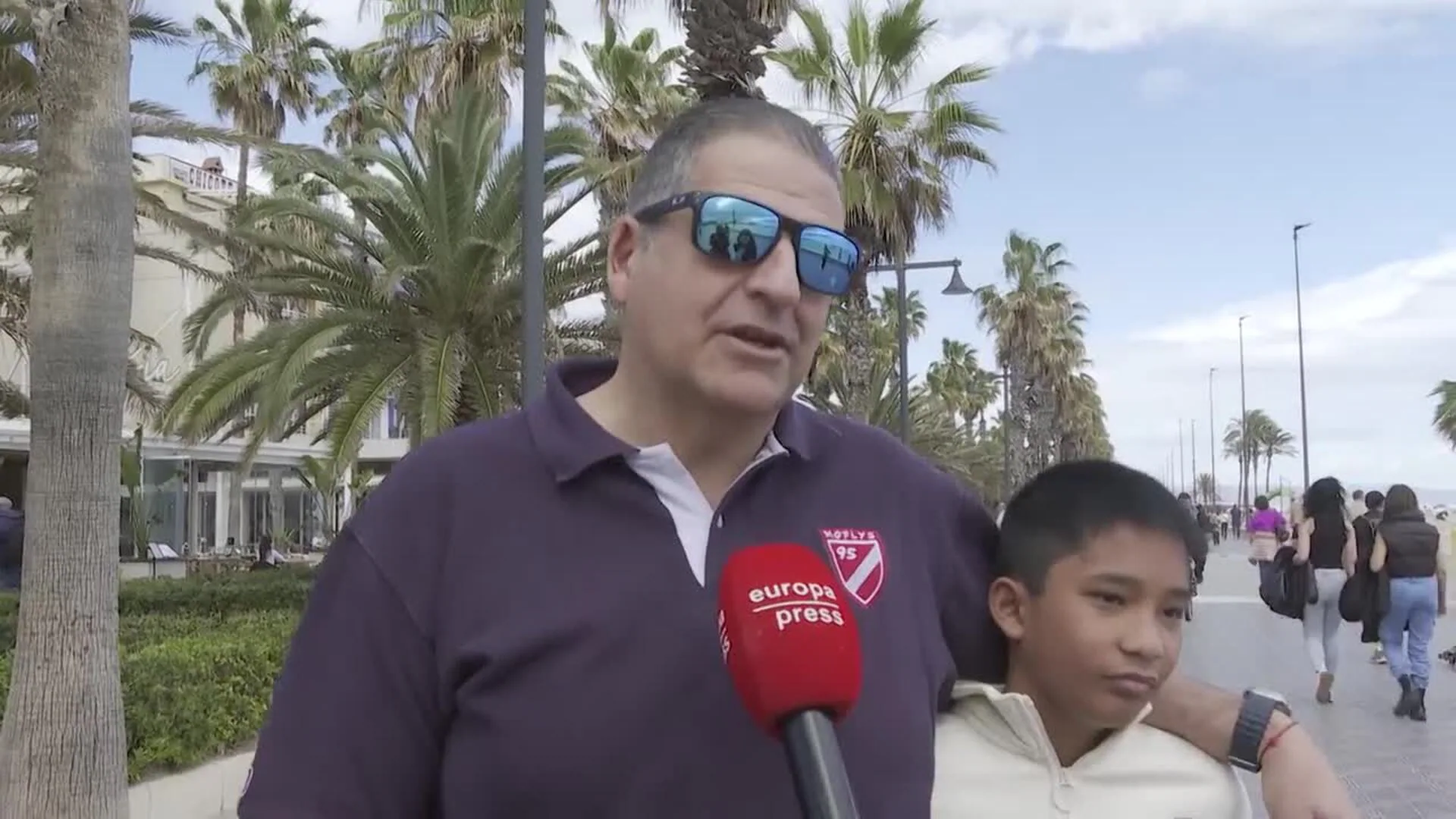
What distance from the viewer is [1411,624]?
1007 centimetres

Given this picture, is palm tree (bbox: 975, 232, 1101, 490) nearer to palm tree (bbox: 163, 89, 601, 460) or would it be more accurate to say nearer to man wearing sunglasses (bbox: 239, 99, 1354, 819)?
palm tree (bbox: 163, 89, 601, 460)

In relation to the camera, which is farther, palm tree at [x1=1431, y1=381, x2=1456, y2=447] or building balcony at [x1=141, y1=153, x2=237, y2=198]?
palm tree at [x1=1431, y1=381, x2=1456, y2=447]

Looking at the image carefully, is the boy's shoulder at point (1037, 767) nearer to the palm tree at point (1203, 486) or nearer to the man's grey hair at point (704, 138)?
the man's grey hair at point (704, 138)

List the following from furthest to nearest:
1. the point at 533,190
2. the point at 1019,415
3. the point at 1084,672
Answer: the point at 1019,415, the point at 533,190, the point at 1084,672

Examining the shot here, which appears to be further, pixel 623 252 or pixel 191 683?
pixel 191 683

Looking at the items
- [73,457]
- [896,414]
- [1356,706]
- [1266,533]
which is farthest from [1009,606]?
[896,414]

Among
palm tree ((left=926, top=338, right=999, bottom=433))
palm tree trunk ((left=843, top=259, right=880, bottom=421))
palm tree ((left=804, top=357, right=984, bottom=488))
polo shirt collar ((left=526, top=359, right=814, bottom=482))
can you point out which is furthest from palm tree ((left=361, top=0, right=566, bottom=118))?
palm tree ((left=926, top=338, right=999, bottom=433))

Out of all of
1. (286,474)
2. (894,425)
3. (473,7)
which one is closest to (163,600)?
(473,7)

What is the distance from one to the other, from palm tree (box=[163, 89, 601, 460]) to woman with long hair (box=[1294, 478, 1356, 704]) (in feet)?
23.1

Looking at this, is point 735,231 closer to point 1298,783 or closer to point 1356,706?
point 1298,783

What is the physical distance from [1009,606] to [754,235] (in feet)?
2.39

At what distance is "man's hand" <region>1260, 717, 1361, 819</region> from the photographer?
193 cm

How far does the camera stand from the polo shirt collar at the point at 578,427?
5.37 feet

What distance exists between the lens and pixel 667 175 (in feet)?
5.62
